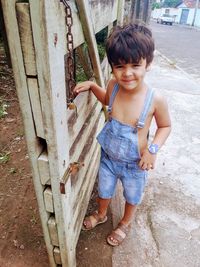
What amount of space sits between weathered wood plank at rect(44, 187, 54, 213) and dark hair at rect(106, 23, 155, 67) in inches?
29.3

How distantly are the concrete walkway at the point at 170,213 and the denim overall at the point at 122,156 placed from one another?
0.40 metres

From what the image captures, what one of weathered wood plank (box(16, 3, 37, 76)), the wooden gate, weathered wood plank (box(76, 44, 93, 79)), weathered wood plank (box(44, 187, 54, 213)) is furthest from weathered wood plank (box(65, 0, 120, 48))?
weathered wood plank (box(44, 187, 54, 213))

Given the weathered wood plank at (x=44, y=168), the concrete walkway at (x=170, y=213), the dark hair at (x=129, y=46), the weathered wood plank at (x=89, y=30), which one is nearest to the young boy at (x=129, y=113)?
the dark hair at (x=129, y=46)

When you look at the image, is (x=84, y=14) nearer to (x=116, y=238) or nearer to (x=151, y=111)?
(x=151, y=111)

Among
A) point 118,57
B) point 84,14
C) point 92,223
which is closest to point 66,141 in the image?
point 118,57

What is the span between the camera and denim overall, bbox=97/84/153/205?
1.59 metres

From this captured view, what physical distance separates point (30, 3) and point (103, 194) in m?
1.50

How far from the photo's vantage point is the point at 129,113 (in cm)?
158

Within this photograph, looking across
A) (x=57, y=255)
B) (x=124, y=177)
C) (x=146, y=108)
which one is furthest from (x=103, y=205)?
(x=146, y=108)

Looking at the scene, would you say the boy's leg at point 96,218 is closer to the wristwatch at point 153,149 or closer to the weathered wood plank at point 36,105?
the wristwatch at point 153,149

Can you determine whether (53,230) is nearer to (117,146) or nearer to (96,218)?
(117,146)

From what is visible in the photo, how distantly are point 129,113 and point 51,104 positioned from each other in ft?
2.20

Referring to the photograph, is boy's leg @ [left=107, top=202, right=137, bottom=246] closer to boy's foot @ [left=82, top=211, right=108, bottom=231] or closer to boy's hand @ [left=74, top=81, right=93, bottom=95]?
boy's foot @ [left=82, top=211, right=108, bottom=231]

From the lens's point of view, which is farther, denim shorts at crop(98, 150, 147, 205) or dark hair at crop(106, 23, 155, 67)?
denim shorts at crop(98, 150, 147, 205)
